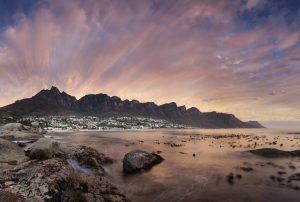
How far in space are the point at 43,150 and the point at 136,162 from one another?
43.4ft

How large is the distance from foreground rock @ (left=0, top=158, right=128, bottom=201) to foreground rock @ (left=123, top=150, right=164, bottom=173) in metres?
16.9

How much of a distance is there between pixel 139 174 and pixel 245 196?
1457cm

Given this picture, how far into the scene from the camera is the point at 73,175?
750 inches

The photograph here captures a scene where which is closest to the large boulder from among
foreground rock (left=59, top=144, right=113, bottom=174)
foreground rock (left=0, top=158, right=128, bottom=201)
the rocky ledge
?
foreground rock (left=59, top=144, right=113, bottom=174)

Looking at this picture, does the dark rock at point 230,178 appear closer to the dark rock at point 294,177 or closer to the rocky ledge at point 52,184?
the dark rock at point 294,177

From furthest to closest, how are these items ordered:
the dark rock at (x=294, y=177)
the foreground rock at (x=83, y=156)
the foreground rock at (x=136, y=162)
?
the foreground rock at (x=136, y=162) < the foreground rock at (x=83, y=156) < the dark rock at (x=294, y=177)

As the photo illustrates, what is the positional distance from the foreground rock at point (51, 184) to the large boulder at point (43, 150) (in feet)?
50.5

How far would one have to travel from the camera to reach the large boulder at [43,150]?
3347 centimetres

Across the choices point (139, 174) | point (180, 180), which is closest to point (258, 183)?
point (180, 180)

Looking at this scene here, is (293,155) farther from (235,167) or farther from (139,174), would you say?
(139,174)

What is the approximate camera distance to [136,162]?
39000 mm

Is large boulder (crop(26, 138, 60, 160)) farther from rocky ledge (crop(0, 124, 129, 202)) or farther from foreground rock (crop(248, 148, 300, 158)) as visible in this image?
foreground rock (crop(248, 148, 300, 158))

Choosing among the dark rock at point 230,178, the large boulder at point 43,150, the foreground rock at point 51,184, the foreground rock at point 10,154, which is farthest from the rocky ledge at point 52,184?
the dark rock at point 230,178

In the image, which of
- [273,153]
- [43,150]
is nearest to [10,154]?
[43,150]
